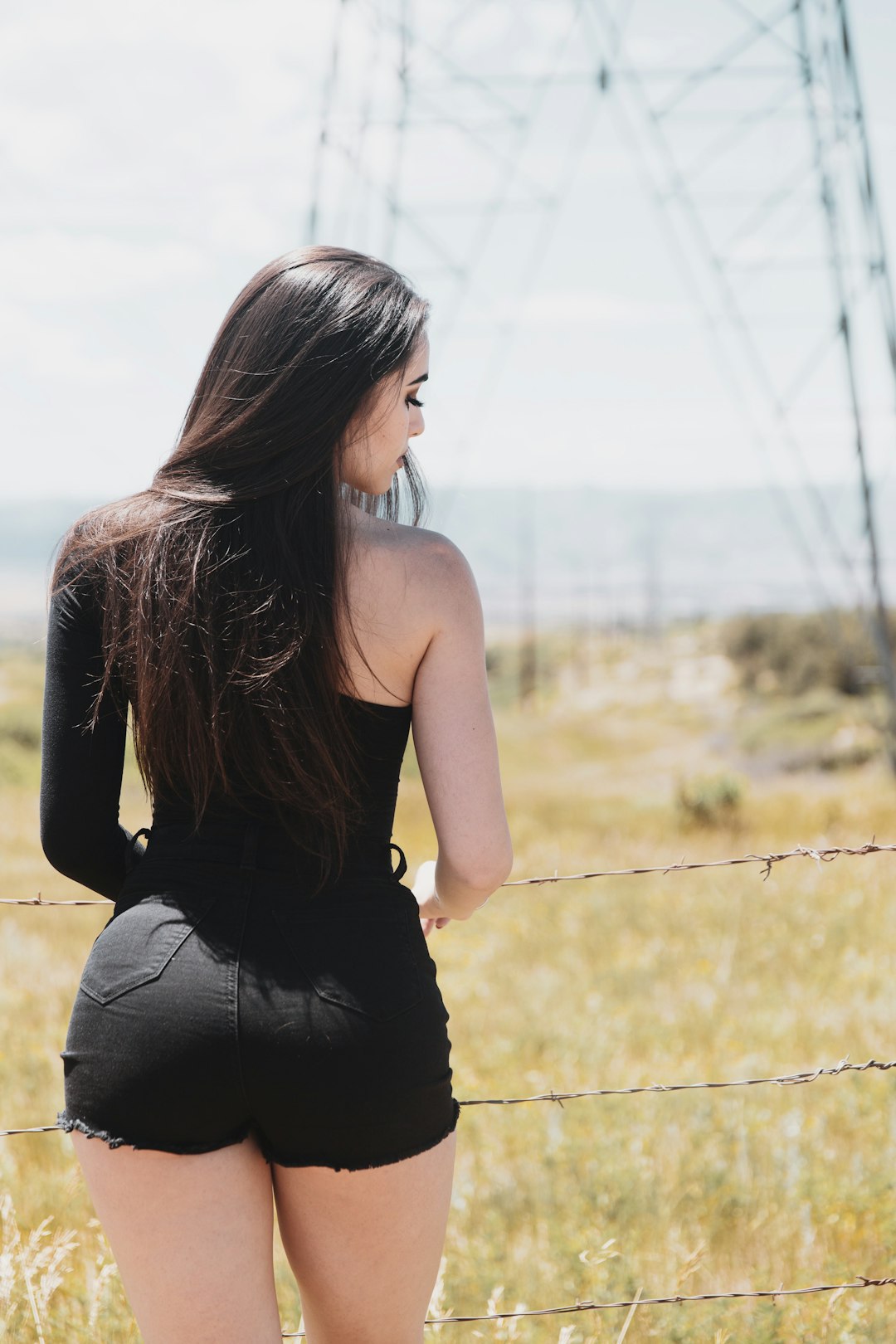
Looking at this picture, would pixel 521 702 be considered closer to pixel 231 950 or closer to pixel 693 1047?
pixel 693 1047

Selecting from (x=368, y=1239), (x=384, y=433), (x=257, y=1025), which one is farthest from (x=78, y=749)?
(x=368, y=1239)

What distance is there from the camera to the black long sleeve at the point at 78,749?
4.97 feet

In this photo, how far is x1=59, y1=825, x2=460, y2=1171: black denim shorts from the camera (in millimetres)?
1332

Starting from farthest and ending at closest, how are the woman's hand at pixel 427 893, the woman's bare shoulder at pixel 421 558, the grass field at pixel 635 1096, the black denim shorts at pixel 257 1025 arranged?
the grass field at pixel 635 1096 → the woman's hand at pixel 427 893 → the woman's bare shoulder at pixel 421 558 → the black denim shorts at pixel 257 1025

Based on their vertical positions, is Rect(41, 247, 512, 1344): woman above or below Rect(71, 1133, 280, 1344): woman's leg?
above

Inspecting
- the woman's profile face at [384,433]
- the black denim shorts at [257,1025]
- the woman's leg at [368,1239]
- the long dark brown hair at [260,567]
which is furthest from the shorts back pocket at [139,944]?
the woman's profile face at [384,433]

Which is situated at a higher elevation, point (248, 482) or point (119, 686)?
point (248, 482)

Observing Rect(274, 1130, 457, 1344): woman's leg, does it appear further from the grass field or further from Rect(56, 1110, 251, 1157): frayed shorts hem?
the grass field

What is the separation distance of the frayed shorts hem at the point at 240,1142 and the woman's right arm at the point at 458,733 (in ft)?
1.15

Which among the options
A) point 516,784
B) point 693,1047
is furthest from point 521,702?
point 693,1047

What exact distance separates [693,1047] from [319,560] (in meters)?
4.40

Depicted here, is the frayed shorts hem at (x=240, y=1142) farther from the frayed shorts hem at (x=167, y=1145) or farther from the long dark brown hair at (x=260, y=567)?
the long dark brown hair at (x=260, y=567)

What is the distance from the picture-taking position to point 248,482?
1.48m

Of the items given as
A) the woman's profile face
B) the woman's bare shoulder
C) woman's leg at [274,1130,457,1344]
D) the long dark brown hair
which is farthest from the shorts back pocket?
the woman's profile face
